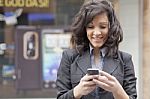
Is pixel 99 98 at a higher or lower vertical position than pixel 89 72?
lower

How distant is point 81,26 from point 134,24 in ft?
18.3

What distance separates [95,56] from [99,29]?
0.62 ft

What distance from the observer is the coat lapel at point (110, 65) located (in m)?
2.65

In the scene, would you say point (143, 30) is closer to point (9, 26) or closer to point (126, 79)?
point (9, 26)

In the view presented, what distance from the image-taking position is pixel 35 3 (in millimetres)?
8328

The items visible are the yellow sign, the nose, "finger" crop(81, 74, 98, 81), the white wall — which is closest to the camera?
"finger" crop(81, 74, 98, 81)

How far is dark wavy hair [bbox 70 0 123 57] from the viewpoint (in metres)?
2.64

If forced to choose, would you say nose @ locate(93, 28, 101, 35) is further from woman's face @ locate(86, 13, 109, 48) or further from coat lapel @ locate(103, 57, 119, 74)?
coat lapel @ locate(103, 57, 119, 74)

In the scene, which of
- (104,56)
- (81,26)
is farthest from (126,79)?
(81,26)

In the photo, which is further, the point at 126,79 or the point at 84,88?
the point at 126,79

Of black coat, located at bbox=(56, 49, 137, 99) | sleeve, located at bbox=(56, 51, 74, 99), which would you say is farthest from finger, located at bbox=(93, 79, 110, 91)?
sleeve, located at bbox=(56, 51, 74, 99)

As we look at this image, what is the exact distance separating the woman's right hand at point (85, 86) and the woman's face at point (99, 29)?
26 centimetres

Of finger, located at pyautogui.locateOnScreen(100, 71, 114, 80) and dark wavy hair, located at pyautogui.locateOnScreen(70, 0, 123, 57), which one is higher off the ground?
dark wavy hair, located at pyautogui.locateOnScreen(70, 0, 123, 57)

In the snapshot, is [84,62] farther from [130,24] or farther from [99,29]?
[130,24]
